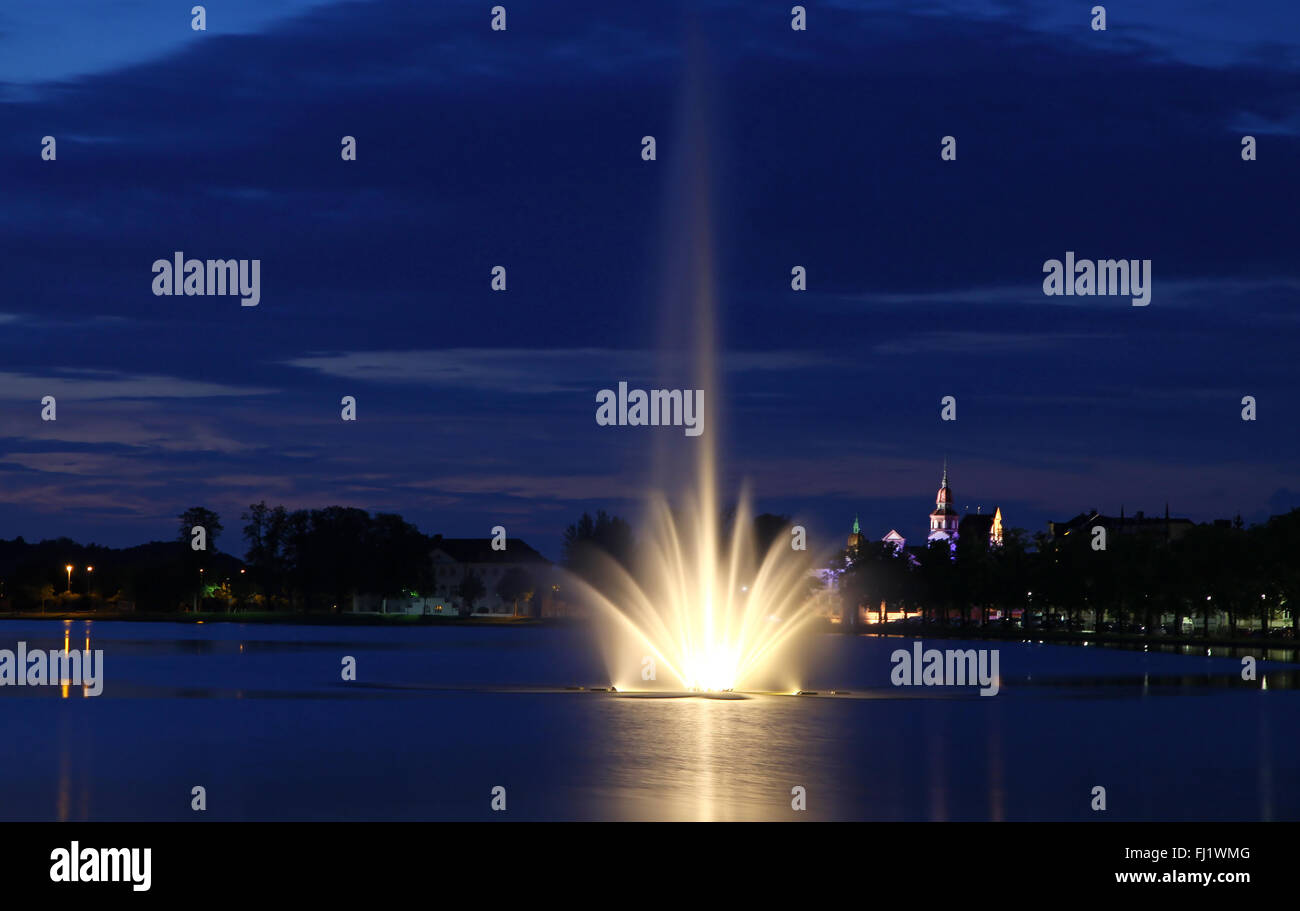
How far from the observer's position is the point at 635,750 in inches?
1724

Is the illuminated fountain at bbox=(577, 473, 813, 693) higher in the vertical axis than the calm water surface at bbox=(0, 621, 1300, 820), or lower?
higher

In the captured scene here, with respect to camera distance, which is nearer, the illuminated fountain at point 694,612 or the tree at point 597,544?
the illuminated fountain at point 694,612

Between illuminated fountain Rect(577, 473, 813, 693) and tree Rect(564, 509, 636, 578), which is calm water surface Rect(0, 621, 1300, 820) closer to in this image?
illuminated fountain Rect(577, 473, 813, 693)

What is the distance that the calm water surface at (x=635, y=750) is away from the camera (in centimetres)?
3391

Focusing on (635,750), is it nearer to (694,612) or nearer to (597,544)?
(694,612)

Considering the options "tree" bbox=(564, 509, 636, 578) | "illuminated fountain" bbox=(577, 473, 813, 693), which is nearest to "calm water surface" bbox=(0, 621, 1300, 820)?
"illuminated fountain" bbox=(577, 473, 813, 693)

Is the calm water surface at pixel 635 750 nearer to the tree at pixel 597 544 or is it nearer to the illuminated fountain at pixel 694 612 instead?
the illuminated fountain at pixel 694 612

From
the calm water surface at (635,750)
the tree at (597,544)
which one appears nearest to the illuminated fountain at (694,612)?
the calm water surface at (635,750)

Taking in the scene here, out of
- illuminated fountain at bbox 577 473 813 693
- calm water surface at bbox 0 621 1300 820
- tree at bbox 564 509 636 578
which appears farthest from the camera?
tree at bbox 564 509 636 578

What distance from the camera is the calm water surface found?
1335 inches
